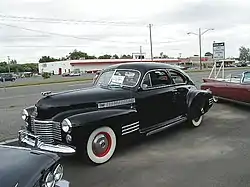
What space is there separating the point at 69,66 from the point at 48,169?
9064 centimetres

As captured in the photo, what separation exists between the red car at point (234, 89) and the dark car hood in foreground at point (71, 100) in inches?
203

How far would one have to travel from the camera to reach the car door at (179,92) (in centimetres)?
715

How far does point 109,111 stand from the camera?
A: 5.56 meters

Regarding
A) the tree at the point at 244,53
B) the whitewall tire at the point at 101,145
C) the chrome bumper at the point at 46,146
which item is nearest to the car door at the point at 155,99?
the whitewall tire at the point at 101,145

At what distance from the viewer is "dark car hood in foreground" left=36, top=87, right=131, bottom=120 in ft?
17.7

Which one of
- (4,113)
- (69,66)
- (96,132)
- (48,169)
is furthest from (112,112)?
(69,66)

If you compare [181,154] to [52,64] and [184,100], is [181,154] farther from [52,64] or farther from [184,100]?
[52,64]

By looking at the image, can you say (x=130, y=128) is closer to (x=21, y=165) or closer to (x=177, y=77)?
(x=177, y=77)

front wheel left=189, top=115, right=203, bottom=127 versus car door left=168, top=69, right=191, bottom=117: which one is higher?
car door left=168, top=69, right=191, bottom=117

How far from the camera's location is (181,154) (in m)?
5.80

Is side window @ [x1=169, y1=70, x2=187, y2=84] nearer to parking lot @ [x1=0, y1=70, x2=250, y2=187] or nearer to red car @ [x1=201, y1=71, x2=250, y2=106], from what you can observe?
parking lot @ [x1=0, y1=70, x2=250, y2=187]

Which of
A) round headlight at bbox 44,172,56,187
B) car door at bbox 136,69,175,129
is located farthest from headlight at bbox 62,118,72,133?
round headlight at bbox 44,172,56,187

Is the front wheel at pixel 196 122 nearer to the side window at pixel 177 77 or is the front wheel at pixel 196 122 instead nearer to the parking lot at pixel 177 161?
the parking lot at pixel 177 161

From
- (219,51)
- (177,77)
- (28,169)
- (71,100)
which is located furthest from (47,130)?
(219,51)
